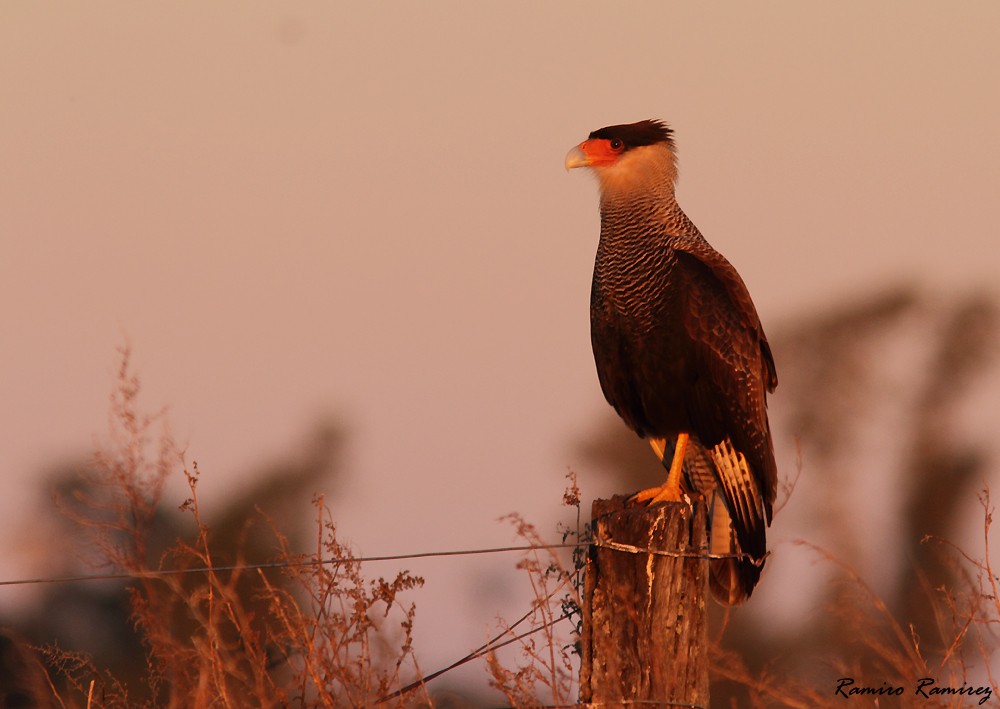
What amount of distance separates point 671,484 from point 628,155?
1.79 meters

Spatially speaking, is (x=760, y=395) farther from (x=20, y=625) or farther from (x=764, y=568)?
(x=20, y=625)

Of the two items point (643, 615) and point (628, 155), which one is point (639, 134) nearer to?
point (628, 155)

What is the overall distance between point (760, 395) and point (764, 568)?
0.92 metres

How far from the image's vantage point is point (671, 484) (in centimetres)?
598

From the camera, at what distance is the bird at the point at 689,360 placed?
6.23 metres

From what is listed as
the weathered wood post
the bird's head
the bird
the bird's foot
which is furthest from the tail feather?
the bird's head

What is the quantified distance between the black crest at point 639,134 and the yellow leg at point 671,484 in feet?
4.62

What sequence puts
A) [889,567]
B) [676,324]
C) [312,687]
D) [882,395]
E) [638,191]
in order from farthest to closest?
[882,395], [889,567], [638,191], [676,324], [312,687]

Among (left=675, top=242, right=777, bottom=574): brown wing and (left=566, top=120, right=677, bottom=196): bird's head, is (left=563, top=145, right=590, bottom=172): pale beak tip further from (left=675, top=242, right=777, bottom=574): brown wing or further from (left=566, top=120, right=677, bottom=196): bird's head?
(left=675, top=242, right=777, bottom=574): brown wing

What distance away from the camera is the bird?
6227mm

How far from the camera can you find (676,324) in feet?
20.8

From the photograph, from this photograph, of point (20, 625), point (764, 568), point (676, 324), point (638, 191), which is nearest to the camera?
point (764, 568)

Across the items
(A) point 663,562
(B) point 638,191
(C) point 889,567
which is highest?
(B) point 638,191

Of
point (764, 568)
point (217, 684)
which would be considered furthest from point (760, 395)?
point (217, 684)
